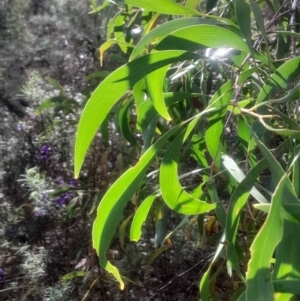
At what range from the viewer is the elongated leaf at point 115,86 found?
80 cm

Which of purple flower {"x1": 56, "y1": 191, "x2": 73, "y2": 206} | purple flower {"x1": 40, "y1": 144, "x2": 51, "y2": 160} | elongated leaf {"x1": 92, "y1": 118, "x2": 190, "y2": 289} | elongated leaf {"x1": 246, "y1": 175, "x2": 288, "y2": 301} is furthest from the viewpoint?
purple flower {"x1": 40, "y1": 144, "x2": 51, "y2": 160}

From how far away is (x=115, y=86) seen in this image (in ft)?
2.68

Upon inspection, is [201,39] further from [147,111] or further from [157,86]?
[147,111]

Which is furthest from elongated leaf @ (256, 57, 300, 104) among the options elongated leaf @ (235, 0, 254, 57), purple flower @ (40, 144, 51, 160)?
purple flower @ (40, 144, 51, 160)

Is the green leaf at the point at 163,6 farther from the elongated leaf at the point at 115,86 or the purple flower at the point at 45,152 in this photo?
the purple flower at the point at 45,152

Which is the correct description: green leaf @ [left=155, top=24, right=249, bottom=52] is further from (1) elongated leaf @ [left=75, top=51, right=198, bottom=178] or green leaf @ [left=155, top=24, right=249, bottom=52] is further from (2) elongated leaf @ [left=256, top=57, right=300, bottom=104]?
(2) elongated leaf @ [left=256, top=57, right=300, bottom=104]

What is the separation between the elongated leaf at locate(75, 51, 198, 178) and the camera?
0.80 m

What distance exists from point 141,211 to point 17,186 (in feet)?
6.32

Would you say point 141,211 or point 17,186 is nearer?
point 141,211

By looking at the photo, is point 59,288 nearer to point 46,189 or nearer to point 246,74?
point 46,189

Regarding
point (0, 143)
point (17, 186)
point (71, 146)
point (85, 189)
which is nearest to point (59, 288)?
point (85, 189)

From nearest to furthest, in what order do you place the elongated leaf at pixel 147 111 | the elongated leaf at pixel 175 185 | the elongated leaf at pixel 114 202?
the elongated leaf at pixel 114 202
the elongated leaf at pixel 175 185
the elongated leaf at pixel 147 111

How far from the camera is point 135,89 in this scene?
1.10 metres

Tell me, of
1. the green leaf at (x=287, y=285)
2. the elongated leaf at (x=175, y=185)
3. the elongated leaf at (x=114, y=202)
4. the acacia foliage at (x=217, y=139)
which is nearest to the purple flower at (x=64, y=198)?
the acacia foliage at (x=217, y=139)
